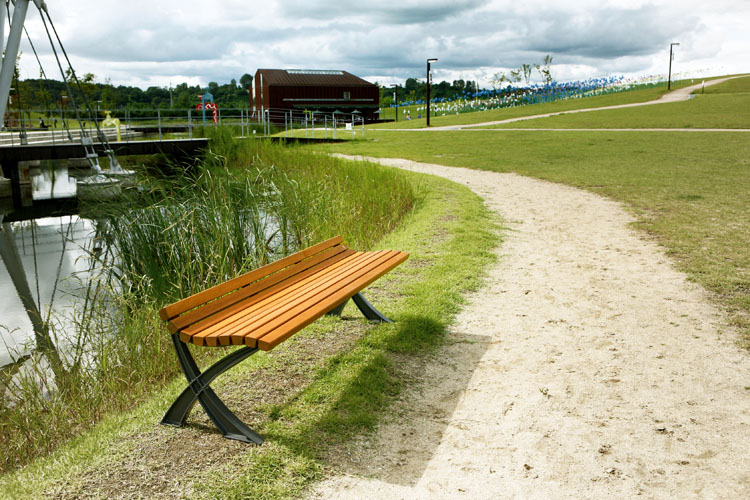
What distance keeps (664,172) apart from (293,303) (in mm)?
13069

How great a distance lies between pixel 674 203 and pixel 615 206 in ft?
3.18

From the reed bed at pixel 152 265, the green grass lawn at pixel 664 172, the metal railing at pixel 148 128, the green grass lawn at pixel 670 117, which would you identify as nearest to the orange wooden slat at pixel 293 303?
the reed bed at pixel 152 265

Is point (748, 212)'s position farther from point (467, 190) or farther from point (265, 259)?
point (265, 259)

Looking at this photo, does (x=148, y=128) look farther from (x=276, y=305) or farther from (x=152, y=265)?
(x=276, y=305)

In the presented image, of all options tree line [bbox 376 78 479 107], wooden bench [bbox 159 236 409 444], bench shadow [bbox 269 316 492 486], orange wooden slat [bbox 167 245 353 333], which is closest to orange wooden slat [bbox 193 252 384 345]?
wooden bench [bbox 159 236 409 444]

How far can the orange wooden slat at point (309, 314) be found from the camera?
2756 millimetres

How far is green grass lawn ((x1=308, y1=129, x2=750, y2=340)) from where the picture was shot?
21.6 ft

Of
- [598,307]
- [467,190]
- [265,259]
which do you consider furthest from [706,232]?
[265,259]

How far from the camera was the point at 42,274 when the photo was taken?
9.20 meters

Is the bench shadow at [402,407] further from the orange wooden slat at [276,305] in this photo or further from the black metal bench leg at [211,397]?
the orange wooden slat at [276,305]

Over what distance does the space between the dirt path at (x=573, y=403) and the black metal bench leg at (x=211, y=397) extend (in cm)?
60

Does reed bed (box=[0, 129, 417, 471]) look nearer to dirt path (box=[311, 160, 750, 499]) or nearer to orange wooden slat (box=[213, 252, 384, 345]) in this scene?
orange wooden slat (box=[213, 252, 384, 345])

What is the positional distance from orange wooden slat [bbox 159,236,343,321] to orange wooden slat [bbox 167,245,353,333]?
0.03 meters

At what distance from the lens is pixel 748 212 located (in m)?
9.20
